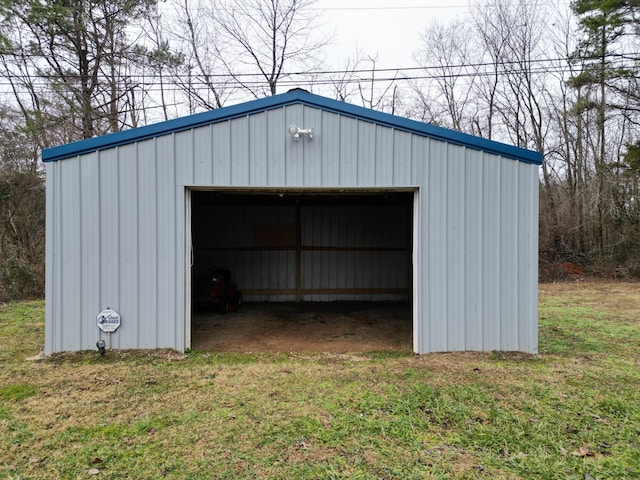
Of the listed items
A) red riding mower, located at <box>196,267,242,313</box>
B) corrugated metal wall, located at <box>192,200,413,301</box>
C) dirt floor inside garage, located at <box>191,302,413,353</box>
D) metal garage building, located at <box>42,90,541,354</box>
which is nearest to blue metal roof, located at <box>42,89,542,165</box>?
metal garage building, located at <box>42,90,541,354</box>

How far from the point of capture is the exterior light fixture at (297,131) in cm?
458

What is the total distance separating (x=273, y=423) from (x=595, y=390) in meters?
3.04

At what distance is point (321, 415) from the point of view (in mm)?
3127

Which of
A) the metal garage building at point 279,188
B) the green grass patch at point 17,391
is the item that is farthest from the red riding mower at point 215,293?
the green grass patch at point 17,391

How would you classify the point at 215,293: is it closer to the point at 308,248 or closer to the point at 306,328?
the point at 306,328

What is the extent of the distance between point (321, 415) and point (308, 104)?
3.42 metres

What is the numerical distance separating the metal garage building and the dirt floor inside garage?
0.95m

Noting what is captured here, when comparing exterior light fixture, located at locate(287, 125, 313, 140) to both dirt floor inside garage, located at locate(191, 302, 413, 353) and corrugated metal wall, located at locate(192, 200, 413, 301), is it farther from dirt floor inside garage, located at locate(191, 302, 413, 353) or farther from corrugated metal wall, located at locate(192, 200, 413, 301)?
corrugated metal wall, located at locate(192, 200, 413, 301)

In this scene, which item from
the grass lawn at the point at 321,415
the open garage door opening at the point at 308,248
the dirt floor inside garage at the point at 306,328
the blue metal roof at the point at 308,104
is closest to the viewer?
the grass lawn at the point at 321,415

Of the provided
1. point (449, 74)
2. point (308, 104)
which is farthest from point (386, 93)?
point (308, 104)

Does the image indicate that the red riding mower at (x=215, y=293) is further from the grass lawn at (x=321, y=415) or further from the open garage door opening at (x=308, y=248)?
the grass lawn at (x=321, y=415)

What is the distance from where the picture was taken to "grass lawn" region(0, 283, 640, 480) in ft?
Answer: 8.02

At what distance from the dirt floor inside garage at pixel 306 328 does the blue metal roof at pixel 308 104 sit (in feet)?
9.08

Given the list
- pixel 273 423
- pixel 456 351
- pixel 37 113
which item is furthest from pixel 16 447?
pixel 37 113
